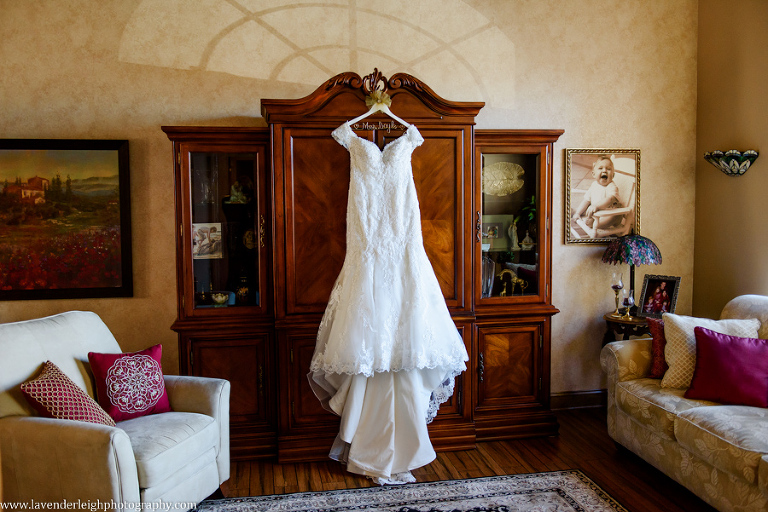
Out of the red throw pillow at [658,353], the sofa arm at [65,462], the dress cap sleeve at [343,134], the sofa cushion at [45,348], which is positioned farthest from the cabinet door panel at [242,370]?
the red throw pillow at [658,353]

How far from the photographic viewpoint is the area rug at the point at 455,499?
2.70 metres

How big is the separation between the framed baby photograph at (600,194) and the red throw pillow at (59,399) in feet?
10.5

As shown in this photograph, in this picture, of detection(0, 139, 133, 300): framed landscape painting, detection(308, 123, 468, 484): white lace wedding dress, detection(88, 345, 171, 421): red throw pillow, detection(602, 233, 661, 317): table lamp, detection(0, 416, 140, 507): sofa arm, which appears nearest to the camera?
detection(0, 416, 140, 507): sofa arm

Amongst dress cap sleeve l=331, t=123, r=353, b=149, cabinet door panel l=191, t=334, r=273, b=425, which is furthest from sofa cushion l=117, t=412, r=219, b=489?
dress cap sleeve l=331, t=123, r=353, b=149

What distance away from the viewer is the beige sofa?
7.68 feet

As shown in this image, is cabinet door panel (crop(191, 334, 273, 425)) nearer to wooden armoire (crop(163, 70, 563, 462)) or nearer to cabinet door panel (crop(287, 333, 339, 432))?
wooden armoire (crop(163, 70, 563, 462))

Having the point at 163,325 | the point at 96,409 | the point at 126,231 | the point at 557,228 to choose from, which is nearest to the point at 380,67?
the point at 557,228

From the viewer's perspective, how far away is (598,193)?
410 cm

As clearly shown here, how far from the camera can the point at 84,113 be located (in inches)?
139

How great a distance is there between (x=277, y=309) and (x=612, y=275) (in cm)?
252

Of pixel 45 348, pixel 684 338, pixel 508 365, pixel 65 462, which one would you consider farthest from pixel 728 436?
pixel 45 348

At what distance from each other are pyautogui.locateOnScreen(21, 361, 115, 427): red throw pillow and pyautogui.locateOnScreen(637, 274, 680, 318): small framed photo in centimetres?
339

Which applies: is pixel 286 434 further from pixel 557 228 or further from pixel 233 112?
pixel 557 228

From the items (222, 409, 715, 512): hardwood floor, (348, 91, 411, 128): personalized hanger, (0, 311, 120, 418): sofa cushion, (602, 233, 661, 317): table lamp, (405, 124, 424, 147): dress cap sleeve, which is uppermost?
(348, 91, 411, 128): personalized hanger
